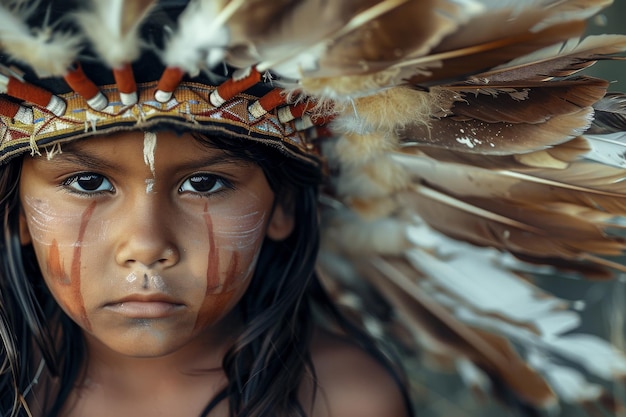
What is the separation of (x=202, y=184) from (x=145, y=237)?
171 millimetres

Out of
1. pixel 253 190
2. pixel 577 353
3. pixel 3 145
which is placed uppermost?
pixel 3 145

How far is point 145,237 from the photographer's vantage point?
4.52 ft

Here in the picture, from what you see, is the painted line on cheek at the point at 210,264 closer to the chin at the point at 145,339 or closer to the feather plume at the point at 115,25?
the chin at the point at 145,339

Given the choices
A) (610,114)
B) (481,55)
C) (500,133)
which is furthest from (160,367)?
(610,114)

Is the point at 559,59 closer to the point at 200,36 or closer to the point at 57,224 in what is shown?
the point at 200,36

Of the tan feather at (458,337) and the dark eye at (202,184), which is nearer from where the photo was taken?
the dark eye at (202,184)

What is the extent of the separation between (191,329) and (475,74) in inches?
28.9

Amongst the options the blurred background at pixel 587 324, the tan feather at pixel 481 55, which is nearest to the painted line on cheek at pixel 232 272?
the tan feather at pixel 481 55

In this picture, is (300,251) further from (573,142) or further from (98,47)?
(98,47)

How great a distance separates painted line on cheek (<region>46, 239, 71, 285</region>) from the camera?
145 cm

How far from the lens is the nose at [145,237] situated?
138 centimetres

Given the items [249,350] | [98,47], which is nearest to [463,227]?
[249,350]

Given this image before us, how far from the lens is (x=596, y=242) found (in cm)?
177

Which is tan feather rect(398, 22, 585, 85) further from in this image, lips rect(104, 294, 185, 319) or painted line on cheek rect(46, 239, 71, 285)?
painted line on cheek rect(46, 239, 71, 285)
